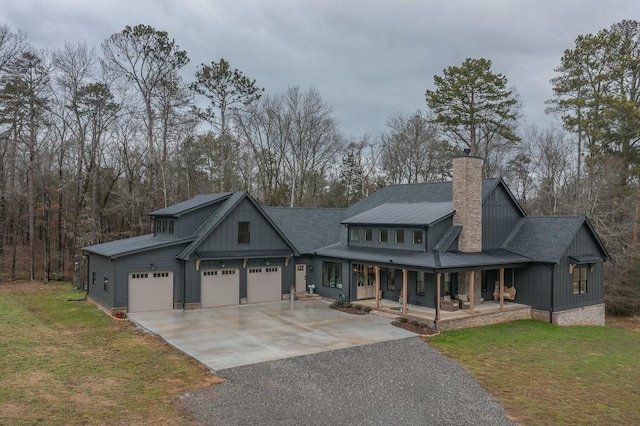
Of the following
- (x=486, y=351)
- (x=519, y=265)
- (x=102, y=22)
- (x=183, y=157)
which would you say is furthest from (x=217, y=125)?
(x=486, y=351)

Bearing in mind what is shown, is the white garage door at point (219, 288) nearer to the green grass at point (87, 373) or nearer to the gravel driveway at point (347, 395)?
the green grass at point (87, 373)

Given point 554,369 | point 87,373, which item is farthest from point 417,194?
point 87,373

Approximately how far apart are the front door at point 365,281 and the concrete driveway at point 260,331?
207cm

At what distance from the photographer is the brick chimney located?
19.0m

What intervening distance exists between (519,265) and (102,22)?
87.5 feet

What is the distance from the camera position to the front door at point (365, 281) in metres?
20.9

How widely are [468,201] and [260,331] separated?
10237 mm

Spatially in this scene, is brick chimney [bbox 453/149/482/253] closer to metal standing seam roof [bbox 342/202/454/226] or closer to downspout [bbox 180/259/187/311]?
metal standing seam roof [bbox 342/202/454/226]

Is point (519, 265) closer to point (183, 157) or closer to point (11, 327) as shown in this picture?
point (11, 327)

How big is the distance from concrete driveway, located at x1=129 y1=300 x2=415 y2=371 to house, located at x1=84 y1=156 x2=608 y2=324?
135 centimetres

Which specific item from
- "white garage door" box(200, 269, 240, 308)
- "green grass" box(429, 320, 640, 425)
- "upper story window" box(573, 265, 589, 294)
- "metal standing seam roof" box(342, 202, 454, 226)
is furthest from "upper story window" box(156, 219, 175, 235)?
"upper story window" box(573, 265, 589, 294)

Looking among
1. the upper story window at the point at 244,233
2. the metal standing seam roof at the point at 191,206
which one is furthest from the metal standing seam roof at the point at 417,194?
the metal standing seam roof at the point at 191,206

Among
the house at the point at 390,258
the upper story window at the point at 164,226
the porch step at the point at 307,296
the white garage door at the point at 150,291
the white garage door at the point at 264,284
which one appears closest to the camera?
the white garage door at the point at 150,291

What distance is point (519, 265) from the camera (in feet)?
62.7
